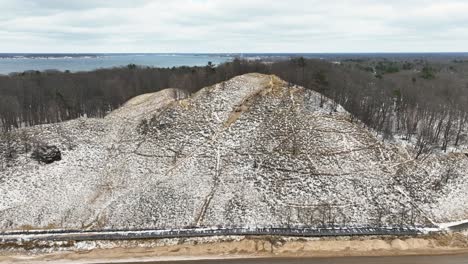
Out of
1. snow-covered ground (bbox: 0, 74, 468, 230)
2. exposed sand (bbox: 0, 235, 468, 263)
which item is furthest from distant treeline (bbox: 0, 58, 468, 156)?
→ exposed sand (bbox: 0, 235, 468, 263)

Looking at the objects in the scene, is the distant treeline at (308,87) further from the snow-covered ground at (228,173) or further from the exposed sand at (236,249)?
the exposed sand at (236,249)

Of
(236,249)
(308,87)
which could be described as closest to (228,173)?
(236,249)

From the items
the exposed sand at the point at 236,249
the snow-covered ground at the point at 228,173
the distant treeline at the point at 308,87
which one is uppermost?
the distant treeline at the point at 308,87

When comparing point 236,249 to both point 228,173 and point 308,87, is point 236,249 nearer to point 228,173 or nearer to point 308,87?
point 228,173

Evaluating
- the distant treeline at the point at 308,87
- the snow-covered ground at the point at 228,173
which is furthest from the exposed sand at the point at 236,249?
the distant treeline at the point at 308,87

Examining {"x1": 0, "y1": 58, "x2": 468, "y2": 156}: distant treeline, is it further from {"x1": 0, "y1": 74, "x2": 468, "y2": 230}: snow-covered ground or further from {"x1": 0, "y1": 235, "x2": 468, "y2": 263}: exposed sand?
{"x1": 0, "y1": 235, "x2": 468, "y2": 263}: exposed sand

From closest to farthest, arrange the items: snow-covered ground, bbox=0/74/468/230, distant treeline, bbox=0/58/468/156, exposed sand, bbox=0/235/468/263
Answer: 1. exposed sand, bbox=0/235/468/263
2. snow-covered ground, bbox=0/74/468/230
3. distant treeline, bbox=0/58/468/156
